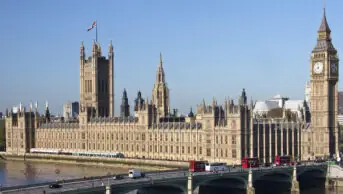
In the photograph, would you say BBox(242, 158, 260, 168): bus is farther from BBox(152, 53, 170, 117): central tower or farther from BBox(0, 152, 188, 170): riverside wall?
BBox(152, 53, 170, 117): central tower

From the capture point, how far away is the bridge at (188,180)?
55.7 metres

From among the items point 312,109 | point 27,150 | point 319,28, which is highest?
point 319,28

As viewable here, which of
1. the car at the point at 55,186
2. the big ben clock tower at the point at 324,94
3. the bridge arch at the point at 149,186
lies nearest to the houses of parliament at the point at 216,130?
the big ben clock tower at the point at 324,94

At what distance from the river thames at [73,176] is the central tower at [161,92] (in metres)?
29.6

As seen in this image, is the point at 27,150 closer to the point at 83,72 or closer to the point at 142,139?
the point at 83,72

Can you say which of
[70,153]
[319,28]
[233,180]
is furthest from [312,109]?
[70,153]

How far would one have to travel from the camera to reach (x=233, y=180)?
76.4 m

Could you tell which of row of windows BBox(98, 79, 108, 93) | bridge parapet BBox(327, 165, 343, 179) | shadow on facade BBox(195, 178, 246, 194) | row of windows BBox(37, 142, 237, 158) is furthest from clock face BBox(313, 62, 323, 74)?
row of windows BBox(98, 79, 108, 93)

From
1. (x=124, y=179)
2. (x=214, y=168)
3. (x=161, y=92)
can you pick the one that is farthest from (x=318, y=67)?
(x=124, y=179)

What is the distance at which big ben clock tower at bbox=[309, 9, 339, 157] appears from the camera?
107m

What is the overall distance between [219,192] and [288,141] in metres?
35.0

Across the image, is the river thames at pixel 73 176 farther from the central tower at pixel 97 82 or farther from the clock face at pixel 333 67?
the central tower at pixel 97 82

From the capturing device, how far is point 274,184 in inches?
3356

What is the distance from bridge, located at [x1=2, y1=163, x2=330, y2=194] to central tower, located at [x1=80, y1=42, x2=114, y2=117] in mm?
76541
